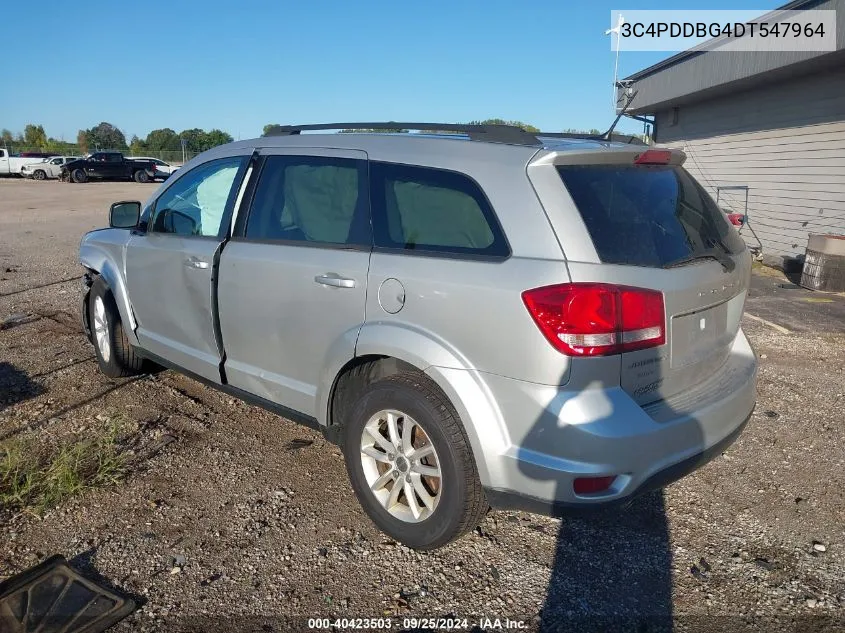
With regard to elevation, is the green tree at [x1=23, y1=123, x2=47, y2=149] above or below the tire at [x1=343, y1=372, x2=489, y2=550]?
above

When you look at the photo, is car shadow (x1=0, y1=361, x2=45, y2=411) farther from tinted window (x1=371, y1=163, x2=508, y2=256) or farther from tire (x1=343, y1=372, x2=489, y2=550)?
tinted window (x1=371, y1=163, x2=508, y2=256)

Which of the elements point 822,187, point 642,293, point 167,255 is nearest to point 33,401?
point 167,255

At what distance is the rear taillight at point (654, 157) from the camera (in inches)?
118

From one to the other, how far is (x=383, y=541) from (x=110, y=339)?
2.92 m

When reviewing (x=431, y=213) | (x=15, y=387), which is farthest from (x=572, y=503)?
(x=15, y=387)

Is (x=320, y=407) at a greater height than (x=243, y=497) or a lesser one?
greater

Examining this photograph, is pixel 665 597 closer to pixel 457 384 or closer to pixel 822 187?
pixel 457 384

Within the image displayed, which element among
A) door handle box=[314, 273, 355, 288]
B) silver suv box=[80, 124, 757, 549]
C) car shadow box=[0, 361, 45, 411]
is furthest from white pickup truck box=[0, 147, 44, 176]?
door handle box=[314, 273, 355, 288]

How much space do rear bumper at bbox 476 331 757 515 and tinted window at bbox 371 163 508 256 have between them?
1.93 feet

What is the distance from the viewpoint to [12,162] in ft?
132

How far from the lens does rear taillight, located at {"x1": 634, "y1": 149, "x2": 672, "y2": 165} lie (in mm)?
3008

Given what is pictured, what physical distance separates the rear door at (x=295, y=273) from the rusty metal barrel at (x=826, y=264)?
8189 mm

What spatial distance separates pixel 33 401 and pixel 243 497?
214cm

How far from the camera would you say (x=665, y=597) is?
9.07 feet
